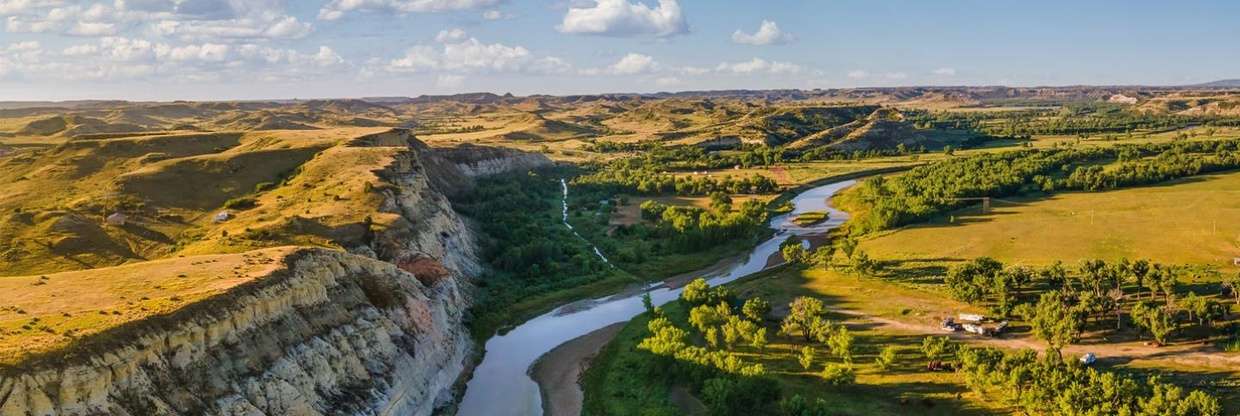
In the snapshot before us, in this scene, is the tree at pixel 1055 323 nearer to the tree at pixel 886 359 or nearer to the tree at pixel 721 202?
the tree at pixel 886 359

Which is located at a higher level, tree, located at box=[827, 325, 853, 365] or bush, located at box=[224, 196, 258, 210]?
bush, located at box=[224, 196, 258, 210]

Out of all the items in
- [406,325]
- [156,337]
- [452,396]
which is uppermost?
[156,337]

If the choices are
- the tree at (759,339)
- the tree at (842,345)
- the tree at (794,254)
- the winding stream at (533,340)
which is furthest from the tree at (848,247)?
the tree at (759,339)

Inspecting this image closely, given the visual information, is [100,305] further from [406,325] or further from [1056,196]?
[1056,196]

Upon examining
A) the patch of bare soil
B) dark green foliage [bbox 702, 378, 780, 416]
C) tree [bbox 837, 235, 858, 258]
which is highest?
tree [bbox 837, 235, 858, 258]

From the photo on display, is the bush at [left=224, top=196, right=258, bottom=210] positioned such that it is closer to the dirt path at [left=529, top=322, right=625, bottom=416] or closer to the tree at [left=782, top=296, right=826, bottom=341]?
the dirt path at [left=529, top=322, right=625, bottom=416]

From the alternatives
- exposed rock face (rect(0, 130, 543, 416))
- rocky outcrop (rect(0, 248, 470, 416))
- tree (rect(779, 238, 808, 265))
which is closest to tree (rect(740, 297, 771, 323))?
tree (rect(779, 238, 808, 265))

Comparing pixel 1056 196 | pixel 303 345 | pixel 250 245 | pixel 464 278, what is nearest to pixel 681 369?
pixel 303 345
